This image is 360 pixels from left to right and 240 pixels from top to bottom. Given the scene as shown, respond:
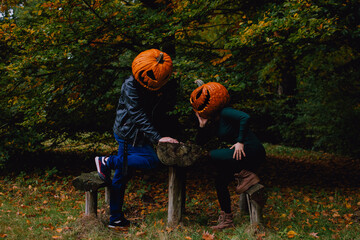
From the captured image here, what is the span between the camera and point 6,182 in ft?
21.1

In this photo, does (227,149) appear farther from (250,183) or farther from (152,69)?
(152,69)

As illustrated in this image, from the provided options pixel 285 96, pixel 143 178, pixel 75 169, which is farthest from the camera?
pixel 285 96

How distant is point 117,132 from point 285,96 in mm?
11920

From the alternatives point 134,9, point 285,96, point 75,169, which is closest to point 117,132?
point 134,9

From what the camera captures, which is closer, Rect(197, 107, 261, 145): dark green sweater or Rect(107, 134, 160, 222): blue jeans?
Rect(197, 107, 261, 145): dark green sweater

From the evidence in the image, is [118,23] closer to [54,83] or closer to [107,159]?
[54,83]

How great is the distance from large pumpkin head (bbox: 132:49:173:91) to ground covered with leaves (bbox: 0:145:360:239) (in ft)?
5.54

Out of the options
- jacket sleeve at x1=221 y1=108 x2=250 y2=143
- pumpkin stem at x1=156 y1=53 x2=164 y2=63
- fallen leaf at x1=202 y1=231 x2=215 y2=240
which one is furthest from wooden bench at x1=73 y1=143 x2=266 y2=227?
pumpkin stem at x1=156 y1=53 x2=164 y2=63

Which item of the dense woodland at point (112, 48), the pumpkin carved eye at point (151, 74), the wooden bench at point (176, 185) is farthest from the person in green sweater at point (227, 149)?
the dense woodland at point (112, 48)

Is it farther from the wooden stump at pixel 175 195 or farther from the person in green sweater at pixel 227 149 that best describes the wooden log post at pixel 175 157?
the person in green sweater at pixel 227 149

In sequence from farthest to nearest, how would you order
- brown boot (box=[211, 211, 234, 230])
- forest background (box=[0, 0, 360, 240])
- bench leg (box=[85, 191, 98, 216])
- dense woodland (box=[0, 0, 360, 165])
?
dense woodland (box=[0, 0, 360, 165])
forest background (box=[0, 0, 360, 240])
bench leg (box=[85, 191, 98, 216])
brown boot (box=[211, 211, 234, 230])

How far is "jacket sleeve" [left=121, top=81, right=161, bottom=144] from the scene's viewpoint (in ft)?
10.8

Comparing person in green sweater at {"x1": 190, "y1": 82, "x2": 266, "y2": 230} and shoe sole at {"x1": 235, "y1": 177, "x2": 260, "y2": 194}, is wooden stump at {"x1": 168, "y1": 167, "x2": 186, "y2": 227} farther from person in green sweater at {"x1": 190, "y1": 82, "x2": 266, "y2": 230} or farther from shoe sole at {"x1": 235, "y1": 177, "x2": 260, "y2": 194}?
shoe sole at {"x1": 235, "y1": 177, "x2": 260, "y2": 194}

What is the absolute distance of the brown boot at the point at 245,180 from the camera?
11.0 ft
